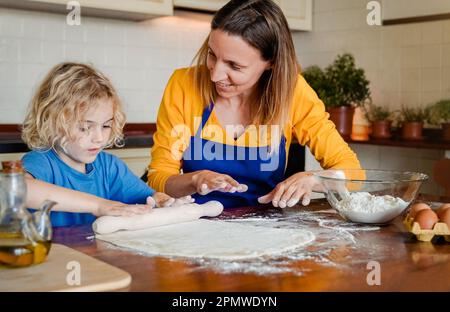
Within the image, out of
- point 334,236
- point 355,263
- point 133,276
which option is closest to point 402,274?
point 355,263

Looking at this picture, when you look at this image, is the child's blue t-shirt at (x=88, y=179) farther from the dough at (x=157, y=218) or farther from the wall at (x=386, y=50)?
the wall at (x=386, y=50)

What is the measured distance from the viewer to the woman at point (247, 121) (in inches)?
71.4

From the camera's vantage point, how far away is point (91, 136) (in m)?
1.55

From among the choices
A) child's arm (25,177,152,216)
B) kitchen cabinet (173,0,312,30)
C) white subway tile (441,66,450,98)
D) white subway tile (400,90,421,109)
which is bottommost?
child's arm (25,177,152,216)

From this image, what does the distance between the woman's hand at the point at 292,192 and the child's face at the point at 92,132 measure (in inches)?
17.0

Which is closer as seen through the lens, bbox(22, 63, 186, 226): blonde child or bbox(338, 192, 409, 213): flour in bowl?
bbox(338, 192, 409, 213): flour in bowl

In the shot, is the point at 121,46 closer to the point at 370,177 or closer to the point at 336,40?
the point at 336,40

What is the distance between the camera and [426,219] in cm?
122

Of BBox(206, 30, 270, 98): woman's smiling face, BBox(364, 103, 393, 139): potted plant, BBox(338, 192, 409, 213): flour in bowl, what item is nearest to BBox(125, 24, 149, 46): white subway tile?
BBox(364, 103, 393, 139): potted plant

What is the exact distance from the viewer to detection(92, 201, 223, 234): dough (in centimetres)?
124

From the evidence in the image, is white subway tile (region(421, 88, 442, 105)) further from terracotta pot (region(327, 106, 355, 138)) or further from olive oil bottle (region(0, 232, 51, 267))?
olive oil bottle (region(0, 232, 51, 267))

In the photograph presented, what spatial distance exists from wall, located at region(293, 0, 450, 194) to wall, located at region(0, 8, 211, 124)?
828 mm

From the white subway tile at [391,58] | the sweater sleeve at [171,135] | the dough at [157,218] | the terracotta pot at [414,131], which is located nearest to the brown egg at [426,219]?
the dough at [157,218]

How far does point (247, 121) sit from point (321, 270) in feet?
3.38
